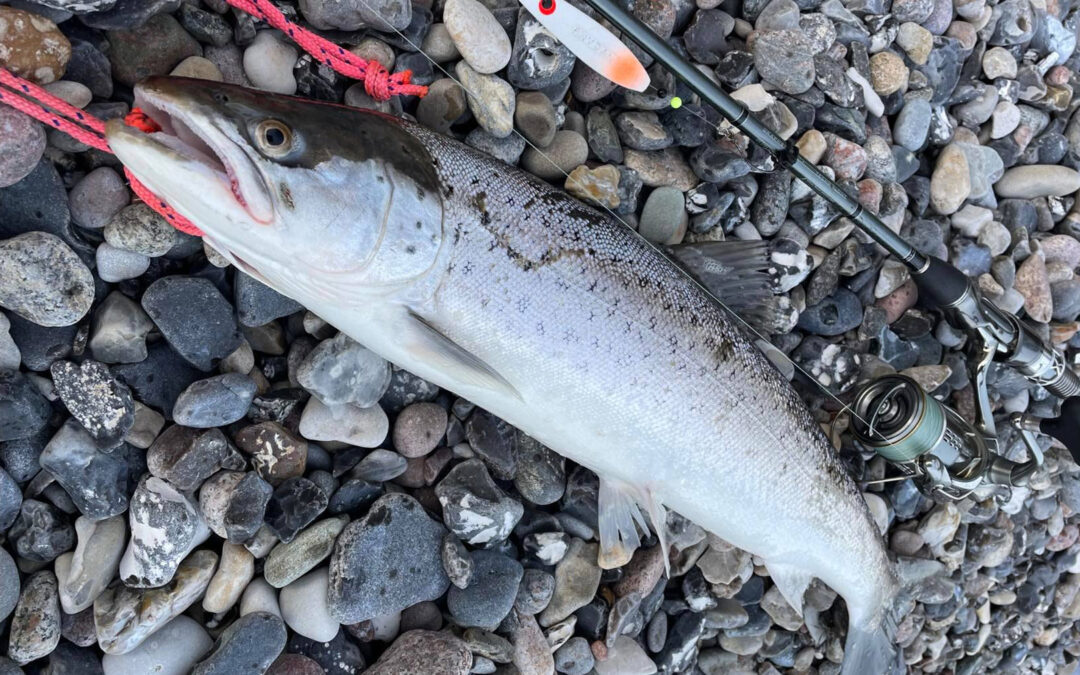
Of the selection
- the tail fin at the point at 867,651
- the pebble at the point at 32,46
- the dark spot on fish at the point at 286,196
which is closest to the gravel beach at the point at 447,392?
the pebble at the point at 32,46

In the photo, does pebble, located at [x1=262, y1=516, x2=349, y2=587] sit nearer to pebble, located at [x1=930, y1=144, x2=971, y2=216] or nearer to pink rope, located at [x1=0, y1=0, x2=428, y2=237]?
pink rope, located at [x1=0, y1=0, x2=428, y2=237]

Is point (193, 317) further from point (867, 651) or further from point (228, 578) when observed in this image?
point (867, 651)

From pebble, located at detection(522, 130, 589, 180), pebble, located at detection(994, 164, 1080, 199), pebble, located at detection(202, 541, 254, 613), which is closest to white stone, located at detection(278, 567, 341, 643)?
pebble, located at detection(202, 541, 254, 613)

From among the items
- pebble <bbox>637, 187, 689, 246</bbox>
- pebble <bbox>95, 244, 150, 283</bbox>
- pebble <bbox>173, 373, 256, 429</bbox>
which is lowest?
pebble <bbox>173, 373, 256, 429</bbox>

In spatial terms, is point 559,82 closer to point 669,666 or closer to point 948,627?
point 669,666

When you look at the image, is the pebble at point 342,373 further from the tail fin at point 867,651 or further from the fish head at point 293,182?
the tail fin at point 867,651

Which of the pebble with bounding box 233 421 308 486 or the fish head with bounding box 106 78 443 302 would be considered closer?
the fish head with bounding box 106 78 443 302
